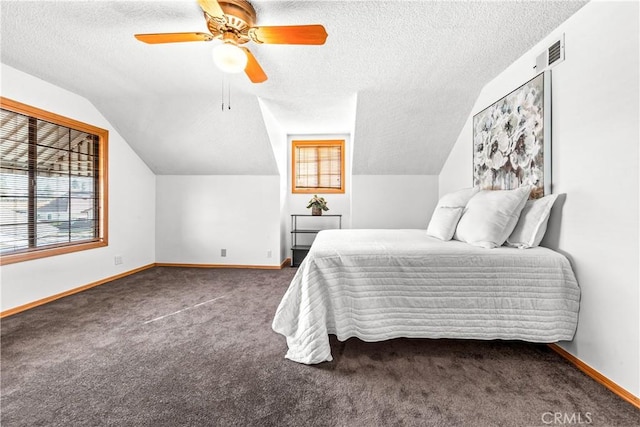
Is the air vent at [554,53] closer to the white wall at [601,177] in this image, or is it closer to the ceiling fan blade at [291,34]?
the white wall at [601,177]

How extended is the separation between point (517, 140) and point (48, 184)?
15.2 feet

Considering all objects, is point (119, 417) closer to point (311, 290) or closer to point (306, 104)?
point (311, 290)

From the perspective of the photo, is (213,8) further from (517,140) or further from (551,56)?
(517,140)

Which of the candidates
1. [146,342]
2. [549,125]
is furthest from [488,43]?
[146,342]

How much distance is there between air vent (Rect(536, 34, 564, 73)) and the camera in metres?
1.83

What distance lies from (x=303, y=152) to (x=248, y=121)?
142cm

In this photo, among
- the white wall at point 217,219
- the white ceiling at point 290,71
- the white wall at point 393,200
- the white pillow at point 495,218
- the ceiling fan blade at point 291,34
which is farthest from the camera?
the white wall at point 217,219

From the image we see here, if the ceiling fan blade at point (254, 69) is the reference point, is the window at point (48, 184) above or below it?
below

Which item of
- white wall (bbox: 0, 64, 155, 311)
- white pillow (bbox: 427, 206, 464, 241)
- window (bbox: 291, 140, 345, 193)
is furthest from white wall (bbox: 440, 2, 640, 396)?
white wall (bbox: 0, 64, 155, 311)

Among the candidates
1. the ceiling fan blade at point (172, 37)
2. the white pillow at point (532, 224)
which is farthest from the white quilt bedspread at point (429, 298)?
the ceiling fan blade at point (172, 37)

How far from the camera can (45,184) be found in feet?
9.45

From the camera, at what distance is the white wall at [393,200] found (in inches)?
164

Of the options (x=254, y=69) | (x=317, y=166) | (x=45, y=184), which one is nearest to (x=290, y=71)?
(x=254, y=69)

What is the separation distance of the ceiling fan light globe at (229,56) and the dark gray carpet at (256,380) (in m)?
1.89
